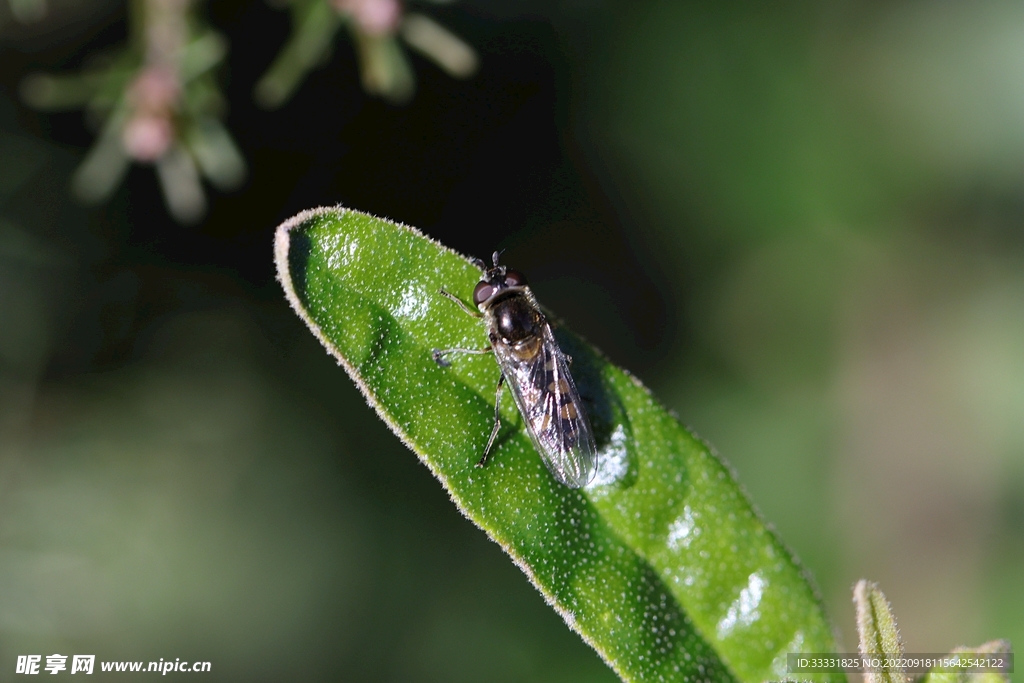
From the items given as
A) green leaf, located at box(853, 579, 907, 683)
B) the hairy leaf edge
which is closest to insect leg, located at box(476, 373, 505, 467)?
the hairy leaf edge

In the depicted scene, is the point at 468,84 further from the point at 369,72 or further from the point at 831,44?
the point at 831,44

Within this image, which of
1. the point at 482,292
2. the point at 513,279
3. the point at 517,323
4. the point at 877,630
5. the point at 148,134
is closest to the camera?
the point at 877,630

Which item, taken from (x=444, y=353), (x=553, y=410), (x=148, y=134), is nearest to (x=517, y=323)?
(x=553, y=410)

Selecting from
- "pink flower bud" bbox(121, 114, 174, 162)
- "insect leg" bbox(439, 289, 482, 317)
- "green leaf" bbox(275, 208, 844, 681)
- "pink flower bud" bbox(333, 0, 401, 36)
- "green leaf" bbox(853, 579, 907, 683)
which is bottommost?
"green leaf" bbox(853, 579, 907, 683)

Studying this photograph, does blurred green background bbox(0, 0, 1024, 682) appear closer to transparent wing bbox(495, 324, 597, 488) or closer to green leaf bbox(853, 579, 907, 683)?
transparent wing bbox(495, 324, 597, 488)

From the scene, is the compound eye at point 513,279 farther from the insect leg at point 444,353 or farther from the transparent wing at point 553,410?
the insect leg at point 444,353

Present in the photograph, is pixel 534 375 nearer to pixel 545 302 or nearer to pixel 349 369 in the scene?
pixel 349 369

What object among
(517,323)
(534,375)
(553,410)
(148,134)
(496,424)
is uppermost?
(148,134)
